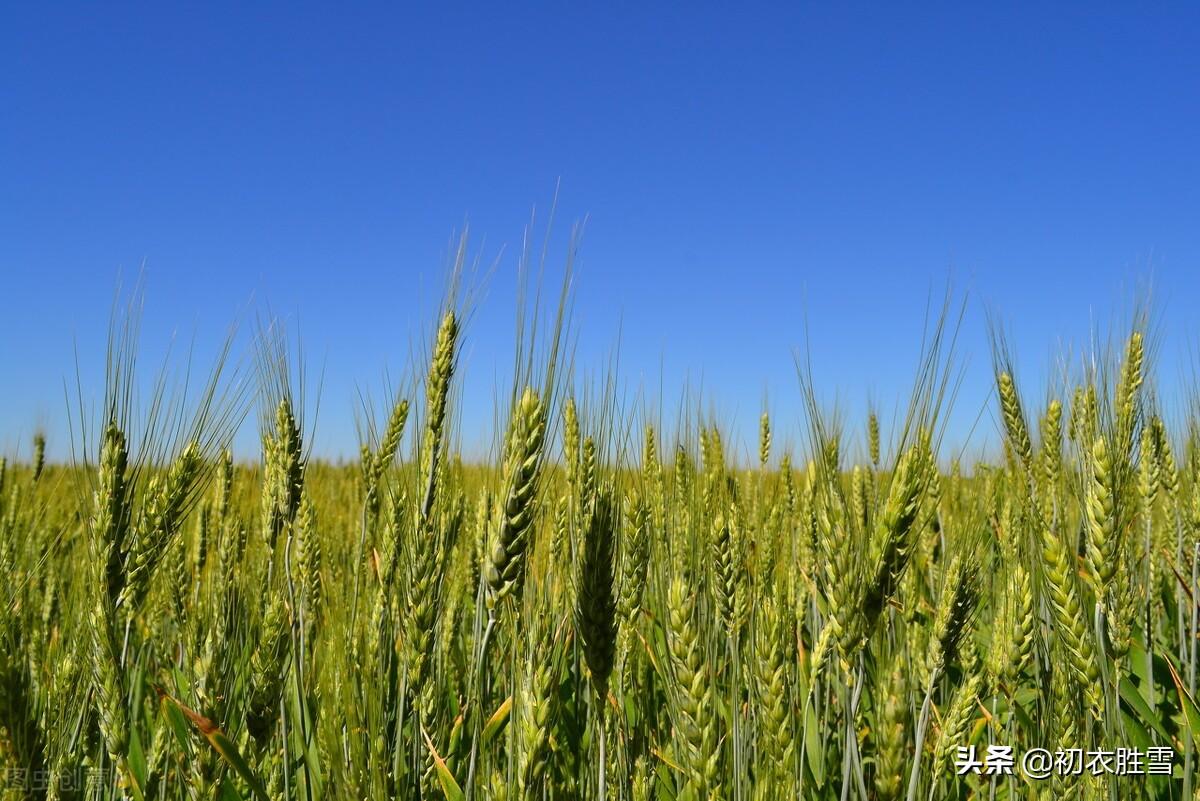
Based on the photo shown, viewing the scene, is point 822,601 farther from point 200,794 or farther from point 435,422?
point 200,794

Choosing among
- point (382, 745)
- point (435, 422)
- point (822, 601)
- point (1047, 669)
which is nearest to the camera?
point (382, 745)

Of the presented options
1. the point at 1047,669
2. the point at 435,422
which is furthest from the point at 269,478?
the point at 1047,669

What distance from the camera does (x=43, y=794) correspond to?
1583 mm

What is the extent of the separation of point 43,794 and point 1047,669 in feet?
9.24

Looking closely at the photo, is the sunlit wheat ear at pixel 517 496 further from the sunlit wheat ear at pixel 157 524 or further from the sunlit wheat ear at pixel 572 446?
the sunlit wheat ear at pixel 157 524

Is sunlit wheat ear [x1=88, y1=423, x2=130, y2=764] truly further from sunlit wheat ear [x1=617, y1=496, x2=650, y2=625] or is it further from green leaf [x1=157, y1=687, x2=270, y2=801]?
sunlit wheat ear [x1=617, y1=496, x2=650, y2=625]

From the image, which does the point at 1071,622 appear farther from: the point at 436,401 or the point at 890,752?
the point at 436,401

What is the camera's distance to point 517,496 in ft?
5.31

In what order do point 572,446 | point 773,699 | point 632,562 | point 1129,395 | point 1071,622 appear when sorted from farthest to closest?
point 1129,395 < point 572,446 < point 632,562 < point 1071,622 < point 773,699

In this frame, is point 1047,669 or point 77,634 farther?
point 1047,669

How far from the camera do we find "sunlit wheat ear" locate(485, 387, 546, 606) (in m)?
1.58

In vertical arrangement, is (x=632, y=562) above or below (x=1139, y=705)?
above

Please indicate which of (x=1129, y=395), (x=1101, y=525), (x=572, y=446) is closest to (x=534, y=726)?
(x=572, y=446)

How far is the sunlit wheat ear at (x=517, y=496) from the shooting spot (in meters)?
1.58
